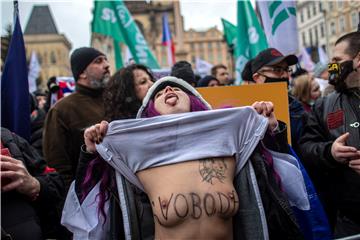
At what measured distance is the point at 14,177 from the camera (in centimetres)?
227

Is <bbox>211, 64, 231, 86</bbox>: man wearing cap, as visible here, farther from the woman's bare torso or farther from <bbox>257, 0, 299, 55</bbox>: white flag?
the woman's bare torso

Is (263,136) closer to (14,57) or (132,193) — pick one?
(132,193)

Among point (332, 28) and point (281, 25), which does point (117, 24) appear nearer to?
point (281, 25)

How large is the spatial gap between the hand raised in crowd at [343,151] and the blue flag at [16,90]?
2.38 metres

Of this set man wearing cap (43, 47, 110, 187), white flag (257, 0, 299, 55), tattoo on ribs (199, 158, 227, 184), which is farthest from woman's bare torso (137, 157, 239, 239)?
white flag (257, 0, 299, 55)

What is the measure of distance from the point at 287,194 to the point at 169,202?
2.20 ft

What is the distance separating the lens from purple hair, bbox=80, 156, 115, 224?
2.26m

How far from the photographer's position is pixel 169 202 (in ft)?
6.67

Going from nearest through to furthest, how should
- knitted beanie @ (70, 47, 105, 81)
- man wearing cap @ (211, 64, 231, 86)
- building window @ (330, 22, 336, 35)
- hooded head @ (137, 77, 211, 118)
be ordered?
1. hooded head @ (137, 77, 211, 118)
2. knitted beanie @ (70, 47, 105, 81)
3. man wearing cap @ (211, 64, 231, 86)
4. building window @ (330, 22, 336, 35)

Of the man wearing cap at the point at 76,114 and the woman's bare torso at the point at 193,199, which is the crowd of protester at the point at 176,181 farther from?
the man wearing cap at the point at 76,114

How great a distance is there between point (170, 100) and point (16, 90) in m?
1.85

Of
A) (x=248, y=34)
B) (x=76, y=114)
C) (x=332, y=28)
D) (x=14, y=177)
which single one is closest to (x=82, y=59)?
(x=76, y=114)

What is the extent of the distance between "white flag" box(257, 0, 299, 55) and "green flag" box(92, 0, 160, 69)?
113 inches

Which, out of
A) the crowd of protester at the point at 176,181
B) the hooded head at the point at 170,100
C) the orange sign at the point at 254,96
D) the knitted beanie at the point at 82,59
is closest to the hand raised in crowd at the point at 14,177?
the crowd of protester at the point at 176,181
